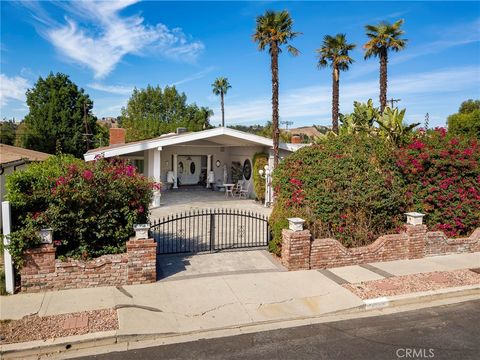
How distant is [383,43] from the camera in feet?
68.5

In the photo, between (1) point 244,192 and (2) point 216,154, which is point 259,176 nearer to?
(1) point 244,192

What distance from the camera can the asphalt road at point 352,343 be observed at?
4.78 metres

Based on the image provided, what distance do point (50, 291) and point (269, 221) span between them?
5.20 meters

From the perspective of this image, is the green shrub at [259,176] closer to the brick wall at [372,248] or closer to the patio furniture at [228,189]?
the patio furniture at [228,189]

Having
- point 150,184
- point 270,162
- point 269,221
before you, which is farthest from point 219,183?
point 150,184

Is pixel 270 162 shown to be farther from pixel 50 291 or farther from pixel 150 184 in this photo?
pixel 50 291

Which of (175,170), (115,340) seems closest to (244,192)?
(175,170)

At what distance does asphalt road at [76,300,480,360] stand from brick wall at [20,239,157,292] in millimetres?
2260

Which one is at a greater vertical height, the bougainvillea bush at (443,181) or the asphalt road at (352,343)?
the bougainvillea bush at (443,181)

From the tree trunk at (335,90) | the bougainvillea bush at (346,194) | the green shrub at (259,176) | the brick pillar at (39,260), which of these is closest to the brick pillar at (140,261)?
the brick pillar at (39,260)

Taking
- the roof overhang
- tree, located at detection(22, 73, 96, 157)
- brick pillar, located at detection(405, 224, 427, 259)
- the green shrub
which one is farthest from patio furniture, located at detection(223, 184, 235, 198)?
tree, located at detection(22, 73, 96, 157)

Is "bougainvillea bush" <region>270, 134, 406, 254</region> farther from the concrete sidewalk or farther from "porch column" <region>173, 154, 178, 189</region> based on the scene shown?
"porch column" <region>173, 154, 178, 189</region>

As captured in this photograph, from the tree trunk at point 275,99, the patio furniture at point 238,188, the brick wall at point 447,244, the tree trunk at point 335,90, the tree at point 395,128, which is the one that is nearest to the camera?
the brick wall at point 447,244

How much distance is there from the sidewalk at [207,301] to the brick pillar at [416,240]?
5.30ft
